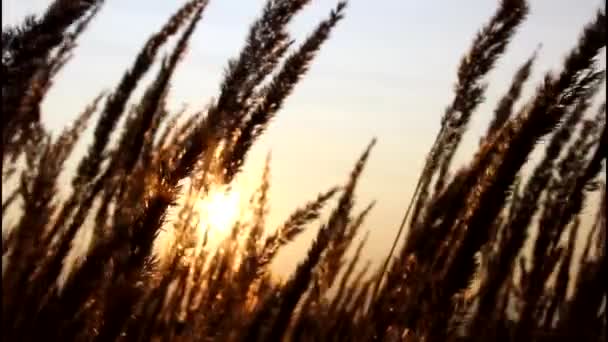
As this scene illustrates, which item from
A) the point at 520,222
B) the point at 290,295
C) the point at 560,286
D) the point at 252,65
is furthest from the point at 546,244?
the point at 252,65

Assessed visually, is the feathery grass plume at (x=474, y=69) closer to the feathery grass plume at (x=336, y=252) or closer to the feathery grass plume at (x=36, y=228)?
the feathery grass plume at (x=336, y=252)

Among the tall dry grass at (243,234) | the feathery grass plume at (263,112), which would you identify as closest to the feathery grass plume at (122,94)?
the tall dry grass at (243,234)

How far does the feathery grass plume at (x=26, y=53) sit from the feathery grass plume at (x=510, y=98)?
2.11 metres

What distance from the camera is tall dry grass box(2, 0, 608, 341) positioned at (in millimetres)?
1203

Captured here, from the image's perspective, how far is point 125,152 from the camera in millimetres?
2193

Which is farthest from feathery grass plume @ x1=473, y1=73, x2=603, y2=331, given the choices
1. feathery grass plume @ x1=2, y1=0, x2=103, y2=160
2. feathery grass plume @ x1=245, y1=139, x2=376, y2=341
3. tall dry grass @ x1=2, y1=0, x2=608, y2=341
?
feathery grass plume @ x1=2, y1=0, x2=103, y2=160

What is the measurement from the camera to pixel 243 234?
2.19 m

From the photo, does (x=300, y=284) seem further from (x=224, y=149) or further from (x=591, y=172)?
(x=591, y=172)

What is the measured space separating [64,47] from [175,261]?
44.4 inches

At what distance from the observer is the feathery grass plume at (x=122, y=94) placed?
2.25 metres

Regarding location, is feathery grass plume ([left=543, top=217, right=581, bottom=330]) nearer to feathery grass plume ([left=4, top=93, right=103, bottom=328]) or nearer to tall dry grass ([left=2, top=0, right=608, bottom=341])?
tall dry grass ([left=2, top=0, right=608, bottom=341])

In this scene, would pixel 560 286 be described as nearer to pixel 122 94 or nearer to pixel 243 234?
pixel 243 234

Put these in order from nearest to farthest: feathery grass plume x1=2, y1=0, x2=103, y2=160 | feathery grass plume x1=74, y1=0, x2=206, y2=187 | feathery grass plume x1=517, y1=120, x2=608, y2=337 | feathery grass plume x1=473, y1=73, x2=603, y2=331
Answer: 1. feathery grass plume x1=2, y1=0, x2=103, y2=160
2. feathery grass plume x1=473, y1=73, x2=603, y2=331
3. feathery grass plume x1=517, y1=120, x2=608, y2=337
4. feathery grass plume x1=74, y1=0, x2=206, y2=187

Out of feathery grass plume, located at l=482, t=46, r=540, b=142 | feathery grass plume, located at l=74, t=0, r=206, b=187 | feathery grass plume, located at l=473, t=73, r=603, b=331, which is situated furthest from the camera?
feathery grass plume, located at l=482, t=46, r=540, b=142
